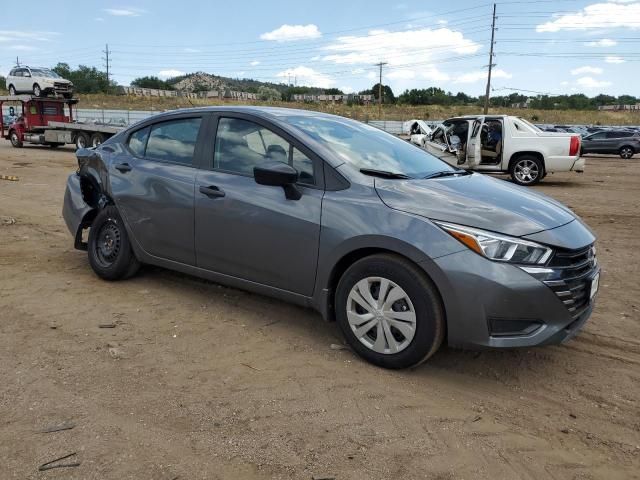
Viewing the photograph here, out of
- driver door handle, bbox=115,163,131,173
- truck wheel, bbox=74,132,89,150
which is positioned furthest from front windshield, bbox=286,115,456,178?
truck wheel, bbox=74,132,89,150

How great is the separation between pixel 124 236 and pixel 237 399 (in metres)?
2.45

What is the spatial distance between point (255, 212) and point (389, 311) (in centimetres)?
123

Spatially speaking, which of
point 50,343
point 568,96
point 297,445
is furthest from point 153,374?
point 568,96

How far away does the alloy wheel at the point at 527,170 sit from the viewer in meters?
14.1

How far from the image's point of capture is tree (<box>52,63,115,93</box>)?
85375 mm

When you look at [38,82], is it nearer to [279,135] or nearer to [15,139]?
[15,139]

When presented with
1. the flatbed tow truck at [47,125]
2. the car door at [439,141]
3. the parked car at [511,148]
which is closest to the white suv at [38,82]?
the flatbed tow truck at [47,125]

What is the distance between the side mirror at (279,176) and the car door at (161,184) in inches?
34.3

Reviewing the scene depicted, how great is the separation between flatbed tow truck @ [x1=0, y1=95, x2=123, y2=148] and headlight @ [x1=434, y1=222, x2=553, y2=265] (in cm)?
2254

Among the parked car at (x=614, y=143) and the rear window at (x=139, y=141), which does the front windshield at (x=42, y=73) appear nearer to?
the rear window at (x=139, y=141)

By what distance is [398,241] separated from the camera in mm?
3369

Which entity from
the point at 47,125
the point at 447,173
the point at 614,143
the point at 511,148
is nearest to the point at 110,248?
the point at 447,173

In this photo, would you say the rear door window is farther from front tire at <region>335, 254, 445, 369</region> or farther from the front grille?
the front grille

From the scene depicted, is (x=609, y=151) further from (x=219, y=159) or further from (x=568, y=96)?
(x=568, y=96)
